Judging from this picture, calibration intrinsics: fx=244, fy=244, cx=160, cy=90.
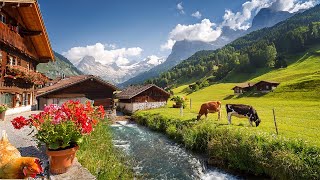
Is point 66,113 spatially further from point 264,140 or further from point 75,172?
point 264,140

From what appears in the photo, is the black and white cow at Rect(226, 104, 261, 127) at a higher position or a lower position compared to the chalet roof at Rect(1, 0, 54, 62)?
lower

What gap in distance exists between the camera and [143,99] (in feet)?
167

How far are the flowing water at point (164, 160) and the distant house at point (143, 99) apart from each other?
2313cm

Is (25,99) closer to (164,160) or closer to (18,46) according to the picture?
(18,46)

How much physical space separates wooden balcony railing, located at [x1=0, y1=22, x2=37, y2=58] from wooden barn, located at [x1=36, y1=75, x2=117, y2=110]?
10.7 m

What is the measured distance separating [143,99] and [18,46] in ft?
96.3

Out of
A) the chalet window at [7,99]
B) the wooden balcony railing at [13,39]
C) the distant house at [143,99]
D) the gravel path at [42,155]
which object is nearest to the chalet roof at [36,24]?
the wooden balcony railing at [13,39]

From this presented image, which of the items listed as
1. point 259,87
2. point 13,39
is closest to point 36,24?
point 13,39

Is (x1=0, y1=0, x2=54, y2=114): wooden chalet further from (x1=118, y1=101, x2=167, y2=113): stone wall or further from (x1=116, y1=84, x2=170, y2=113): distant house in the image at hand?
(x1=116, y1=84, x2=170, y2=113): distant house

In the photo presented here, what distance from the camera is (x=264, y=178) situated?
1347cm

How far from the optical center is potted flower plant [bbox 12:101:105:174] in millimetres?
6762

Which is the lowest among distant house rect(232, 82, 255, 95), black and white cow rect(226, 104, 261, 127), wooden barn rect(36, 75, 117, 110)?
black and white cow rect(226, 104, 261, 127)

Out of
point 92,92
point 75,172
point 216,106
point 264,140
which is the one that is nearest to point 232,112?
point 216,106

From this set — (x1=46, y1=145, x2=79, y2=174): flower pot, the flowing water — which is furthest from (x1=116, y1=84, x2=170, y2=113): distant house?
(x1=46, y1=145, x2=79, y2=174): flower pot
